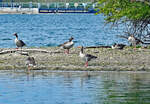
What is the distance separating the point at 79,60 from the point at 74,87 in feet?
27.0

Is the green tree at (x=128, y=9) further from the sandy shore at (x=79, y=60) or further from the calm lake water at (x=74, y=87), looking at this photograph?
the calm lake water at (x=74, y=87)

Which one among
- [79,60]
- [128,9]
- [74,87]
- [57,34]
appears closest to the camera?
[74,87]

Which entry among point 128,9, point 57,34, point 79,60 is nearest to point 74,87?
point 79,60

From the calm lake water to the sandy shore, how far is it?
1.36m

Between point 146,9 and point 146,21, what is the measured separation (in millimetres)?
2934

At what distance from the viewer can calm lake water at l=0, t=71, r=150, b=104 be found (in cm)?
1633

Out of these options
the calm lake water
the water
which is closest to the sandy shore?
the calm lake water

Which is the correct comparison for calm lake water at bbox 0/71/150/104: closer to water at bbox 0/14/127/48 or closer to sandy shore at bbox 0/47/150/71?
sandy shore at bbox 0/47/150/71

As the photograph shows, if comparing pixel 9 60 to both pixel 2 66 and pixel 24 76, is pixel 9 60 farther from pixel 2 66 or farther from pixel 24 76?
pixel 24 76

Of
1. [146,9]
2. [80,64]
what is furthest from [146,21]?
[80,64]

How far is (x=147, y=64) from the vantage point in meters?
25.5

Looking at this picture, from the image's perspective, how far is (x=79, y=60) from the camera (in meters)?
27.1

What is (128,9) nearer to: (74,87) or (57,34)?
(74,87)

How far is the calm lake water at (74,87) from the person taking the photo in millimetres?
16328
